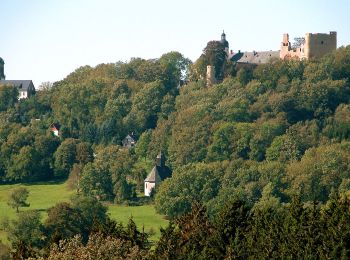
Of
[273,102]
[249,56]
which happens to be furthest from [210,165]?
[249,56]

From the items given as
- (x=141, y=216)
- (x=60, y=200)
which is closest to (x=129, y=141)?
(x=60, y=200)

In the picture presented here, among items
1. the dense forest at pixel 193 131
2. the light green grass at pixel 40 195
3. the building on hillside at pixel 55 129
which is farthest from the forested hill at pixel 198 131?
the light green grass at pixel 40 195

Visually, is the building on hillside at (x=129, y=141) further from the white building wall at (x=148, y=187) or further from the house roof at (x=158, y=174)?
the white building wall at (x=148, y=187)

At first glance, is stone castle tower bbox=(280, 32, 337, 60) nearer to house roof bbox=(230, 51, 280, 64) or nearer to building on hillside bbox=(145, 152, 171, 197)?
house roof bbox=(230, 51, 280, 64)

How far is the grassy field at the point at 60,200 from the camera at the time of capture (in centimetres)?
8331

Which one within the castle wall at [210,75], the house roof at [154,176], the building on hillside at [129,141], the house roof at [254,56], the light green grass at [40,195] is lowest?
the light green grass at [40,195]

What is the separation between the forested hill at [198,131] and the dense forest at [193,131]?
10 centimetres

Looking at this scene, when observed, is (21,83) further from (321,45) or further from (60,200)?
(60,200)

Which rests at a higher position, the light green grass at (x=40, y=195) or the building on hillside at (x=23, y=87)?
the building on hillside at (x=23, y=87)

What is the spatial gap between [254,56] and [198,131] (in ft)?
67.4

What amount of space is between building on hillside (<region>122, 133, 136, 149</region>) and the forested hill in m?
0.73

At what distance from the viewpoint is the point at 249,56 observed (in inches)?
4909

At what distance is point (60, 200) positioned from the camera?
3669 inches

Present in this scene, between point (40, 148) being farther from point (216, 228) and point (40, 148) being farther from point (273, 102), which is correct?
point (216, 228)
